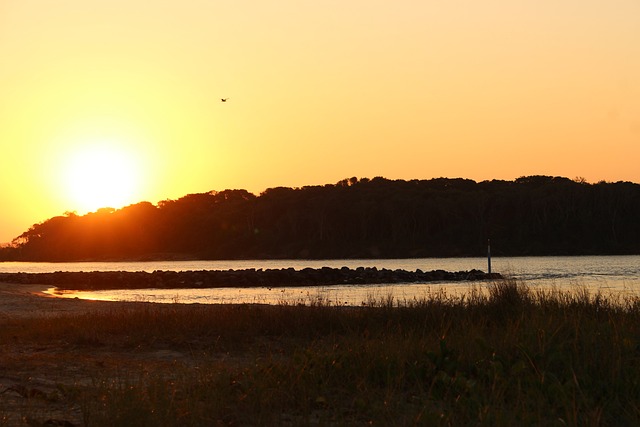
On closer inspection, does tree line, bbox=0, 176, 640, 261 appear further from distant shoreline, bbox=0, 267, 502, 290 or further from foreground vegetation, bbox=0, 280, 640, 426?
foreground vegetation, bbox=0, 280, 640, 426

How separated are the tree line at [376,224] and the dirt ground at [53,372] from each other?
9619 cm

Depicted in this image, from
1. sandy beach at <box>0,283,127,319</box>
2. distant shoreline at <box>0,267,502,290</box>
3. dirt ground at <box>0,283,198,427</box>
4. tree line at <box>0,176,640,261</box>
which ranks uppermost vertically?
tree line at <box>0,176,640,261</box>

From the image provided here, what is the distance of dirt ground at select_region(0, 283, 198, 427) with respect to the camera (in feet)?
24.6

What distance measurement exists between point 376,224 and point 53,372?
369ft

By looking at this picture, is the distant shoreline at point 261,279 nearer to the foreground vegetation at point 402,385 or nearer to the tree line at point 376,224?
the foreground vegetation at point 402,385

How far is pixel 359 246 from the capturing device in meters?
119

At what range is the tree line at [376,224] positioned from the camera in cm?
10994

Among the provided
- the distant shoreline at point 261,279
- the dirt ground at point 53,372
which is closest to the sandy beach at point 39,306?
the dirt ground at point 53,372

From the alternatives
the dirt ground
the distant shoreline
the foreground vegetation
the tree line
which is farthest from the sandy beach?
the tree line

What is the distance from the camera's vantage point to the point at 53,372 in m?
10.6

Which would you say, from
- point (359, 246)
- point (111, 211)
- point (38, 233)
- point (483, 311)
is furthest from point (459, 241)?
point (483, 311)

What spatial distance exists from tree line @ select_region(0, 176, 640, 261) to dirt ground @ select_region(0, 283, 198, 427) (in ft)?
316

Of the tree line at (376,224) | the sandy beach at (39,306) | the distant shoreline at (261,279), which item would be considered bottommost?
the sandy beach at (39,306)

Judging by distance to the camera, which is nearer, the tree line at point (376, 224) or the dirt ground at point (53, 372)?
the dirt ground at point (53, 372)
